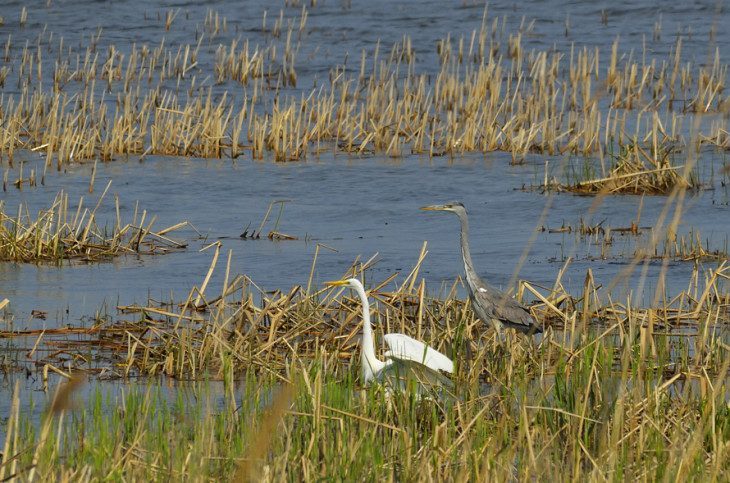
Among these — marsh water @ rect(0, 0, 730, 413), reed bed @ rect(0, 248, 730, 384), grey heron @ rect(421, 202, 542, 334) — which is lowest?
marsh water @ rect(0, 0, 730, 413)

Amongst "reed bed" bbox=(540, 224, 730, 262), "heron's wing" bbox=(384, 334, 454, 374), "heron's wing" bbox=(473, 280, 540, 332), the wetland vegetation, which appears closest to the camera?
the wetland vegetation

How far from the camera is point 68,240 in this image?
9391 mm

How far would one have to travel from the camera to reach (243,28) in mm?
24797

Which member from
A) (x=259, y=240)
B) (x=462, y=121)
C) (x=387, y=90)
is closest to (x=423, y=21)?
(x=387, y=90)

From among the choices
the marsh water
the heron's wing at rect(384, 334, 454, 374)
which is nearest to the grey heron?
the marsh water

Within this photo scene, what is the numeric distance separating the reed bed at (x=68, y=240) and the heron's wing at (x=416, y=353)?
13.5 ft

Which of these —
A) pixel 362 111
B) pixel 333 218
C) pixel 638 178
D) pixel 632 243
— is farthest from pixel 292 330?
pixel 362 111

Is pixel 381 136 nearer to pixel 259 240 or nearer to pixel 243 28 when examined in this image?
pixel 259 240

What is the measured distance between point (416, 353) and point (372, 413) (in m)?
0.60

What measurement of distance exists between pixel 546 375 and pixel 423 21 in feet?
65.0

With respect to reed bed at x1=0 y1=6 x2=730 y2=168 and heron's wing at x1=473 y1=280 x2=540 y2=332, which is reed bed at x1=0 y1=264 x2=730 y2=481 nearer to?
heron's wing at x1=473 y1=280 x2=540 y2=332

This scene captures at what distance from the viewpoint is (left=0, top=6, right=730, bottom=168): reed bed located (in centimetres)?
1400

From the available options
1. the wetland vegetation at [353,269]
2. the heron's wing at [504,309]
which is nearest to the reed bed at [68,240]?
the wetland vegetation at [353,269]

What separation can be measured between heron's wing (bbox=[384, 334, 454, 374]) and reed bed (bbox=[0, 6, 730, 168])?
241 inches
